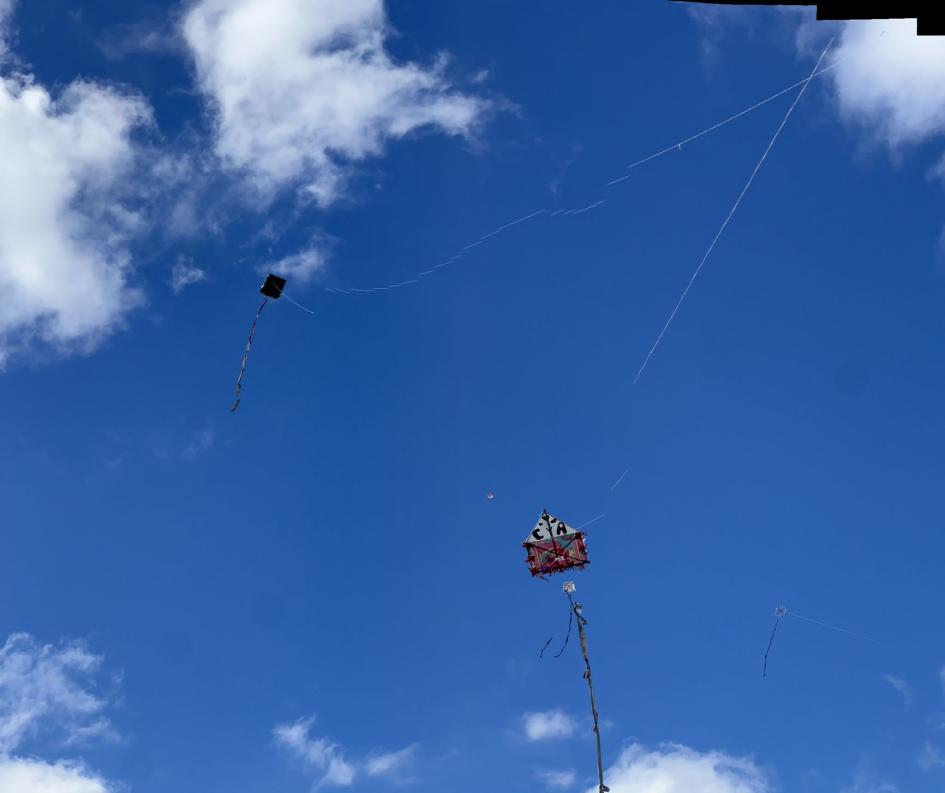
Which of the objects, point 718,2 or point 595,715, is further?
point 595,715

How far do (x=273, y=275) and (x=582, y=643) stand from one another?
10445 mm

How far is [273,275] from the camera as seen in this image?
19172 mm

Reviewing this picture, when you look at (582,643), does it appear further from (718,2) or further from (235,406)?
(718,2)

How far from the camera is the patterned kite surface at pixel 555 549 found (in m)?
18.9

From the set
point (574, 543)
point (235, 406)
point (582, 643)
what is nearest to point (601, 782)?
point (582, 643)

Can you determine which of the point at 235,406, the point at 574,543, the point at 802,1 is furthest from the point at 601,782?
the point at 802,1

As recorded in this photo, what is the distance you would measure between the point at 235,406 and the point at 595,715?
919 centimetres

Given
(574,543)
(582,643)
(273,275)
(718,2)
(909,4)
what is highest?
(273,275)

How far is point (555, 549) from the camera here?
19.0 meters

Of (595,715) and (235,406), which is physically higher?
(235,406)

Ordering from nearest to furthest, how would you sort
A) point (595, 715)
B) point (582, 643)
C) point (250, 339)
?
point (595, 715), point (582, 643), point (250, 339)

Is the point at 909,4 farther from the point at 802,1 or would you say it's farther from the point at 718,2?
the point at 718,2

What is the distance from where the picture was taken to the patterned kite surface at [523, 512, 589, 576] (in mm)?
18922

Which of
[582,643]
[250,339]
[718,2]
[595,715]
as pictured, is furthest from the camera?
[250,339]
